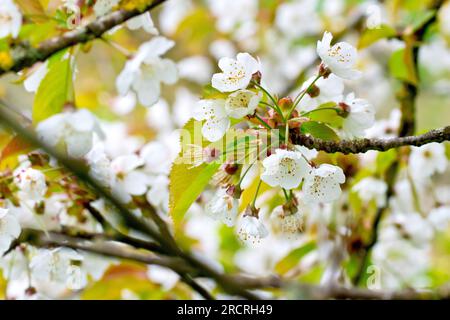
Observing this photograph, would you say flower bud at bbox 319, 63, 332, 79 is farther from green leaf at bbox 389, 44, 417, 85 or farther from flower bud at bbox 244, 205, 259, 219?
green leaf at bbox 389, 44, 417, 85

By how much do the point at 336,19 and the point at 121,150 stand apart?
158 centimetres

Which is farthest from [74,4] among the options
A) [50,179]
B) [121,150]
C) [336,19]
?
[336,19]

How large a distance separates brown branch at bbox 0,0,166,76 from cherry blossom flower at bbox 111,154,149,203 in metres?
0.37

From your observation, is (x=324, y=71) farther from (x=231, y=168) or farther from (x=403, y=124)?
(x=403, y=124)

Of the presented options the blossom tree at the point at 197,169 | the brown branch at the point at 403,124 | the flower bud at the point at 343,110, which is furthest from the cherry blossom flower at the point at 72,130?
the brown branch at the point at 403,124

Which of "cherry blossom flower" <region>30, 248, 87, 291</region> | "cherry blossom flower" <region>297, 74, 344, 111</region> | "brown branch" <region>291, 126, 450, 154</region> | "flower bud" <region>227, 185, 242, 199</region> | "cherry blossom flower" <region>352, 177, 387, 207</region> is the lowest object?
"cherry blossom flower" <region>352, 177, 387, 207</region>

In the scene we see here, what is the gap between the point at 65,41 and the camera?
1.02 meters

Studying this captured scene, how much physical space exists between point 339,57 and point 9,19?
0.57 meters

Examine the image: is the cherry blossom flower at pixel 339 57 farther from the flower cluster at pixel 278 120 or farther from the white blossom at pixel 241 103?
the white blossom at pixel 241 103

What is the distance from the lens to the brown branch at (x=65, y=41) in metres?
0.98

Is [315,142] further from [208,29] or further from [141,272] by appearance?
[208,29]

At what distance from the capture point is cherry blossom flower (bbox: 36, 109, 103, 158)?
3.38ft

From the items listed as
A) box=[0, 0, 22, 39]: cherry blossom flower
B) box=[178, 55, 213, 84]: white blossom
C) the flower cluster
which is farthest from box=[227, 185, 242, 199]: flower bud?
box=[178, 55, 213, 84]: white blossom

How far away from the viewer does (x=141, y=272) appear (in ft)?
5.67
